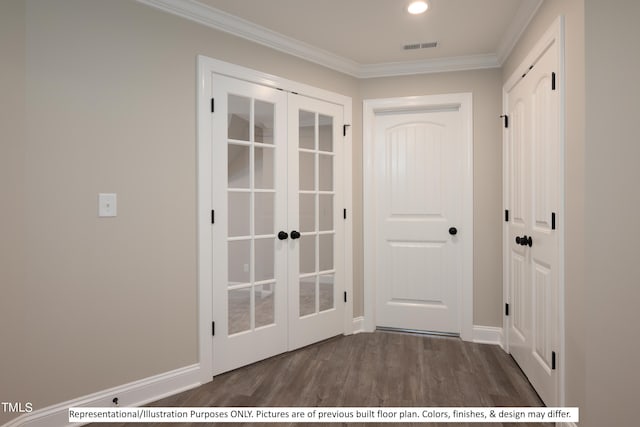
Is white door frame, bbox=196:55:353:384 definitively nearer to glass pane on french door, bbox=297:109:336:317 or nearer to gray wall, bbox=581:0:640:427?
glass pane on french door, bbox=297:109:336:317

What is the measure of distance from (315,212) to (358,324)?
1161 mm

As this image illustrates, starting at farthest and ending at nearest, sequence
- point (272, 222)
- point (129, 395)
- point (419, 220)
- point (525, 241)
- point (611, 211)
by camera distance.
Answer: point (419, 220)
point (272, 222)
point (525, 241)
point (129, 395)
point (611, 211)

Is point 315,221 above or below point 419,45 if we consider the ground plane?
below

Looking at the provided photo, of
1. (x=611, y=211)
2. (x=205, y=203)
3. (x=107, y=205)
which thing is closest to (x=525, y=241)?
(x=611, y=211)

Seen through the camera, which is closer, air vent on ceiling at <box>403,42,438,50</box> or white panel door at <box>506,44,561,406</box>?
white panel door at <box>506,44,561,406</box>

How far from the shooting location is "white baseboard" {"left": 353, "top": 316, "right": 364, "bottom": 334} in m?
3.44

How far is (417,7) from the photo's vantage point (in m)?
2.39

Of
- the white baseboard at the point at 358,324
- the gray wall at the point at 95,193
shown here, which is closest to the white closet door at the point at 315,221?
the white baseboard at the point at 358,324

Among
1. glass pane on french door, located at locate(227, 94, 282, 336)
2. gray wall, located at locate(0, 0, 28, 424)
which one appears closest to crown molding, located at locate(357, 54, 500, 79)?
glass pane on french door, located at locate(227, 94, 282, 336)

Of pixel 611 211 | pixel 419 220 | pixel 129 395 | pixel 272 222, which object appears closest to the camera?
pixel 611 211

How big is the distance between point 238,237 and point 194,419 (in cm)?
114

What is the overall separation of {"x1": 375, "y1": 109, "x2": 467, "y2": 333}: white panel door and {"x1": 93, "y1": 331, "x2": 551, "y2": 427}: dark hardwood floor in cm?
40

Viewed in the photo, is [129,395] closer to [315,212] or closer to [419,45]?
[315,212]

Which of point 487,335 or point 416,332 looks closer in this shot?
point 487,335
